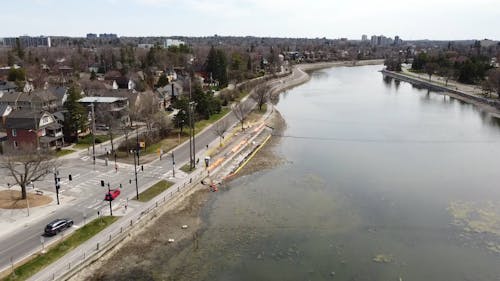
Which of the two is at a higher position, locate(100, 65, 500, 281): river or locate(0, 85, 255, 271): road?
locate(0, 85, 255, 271): road

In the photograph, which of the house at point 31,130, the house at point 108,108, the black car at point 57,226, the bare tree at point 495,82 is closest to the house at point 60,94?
the house at point 108,108

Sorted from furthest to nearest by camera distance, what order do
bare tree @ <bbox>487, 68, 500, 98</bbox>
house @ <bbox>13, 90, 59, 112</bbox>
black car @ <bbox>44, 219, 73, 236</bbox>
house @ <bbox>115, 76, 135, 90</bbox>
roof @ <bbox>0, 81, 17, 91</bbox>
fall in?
bare tree @ <bbox>487, 68, 500, 98</bbox> < house @ <bbox>115, 76, 135, 90</bbox> < roof @ <bbox>0, 81, 17, 91</bbox> < house @ <bbox>13, 90, 59, 112</bbox> < black car @ <bbox>44, 219, 73, 236</bbox>

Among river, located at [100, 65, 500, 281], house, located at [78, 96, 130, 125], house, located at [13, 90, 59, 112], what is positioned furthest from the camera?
house, located at [13, 90, 59, 112]

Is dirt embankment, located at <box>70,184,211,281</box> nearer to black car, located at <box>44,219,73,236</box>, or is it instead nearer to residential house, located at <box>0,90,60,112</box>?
black car, located at <box>44,219,73,236</box>

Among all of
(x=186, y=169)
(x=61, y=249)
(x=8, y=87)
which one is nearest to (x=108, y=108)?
(x=186, y=169)

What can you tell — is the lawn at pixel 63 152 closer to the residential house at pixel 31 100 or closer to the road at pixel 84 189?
the road at pixel 84 189

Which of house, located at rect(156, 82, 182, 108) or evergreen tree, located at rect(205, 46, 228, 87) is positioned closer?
house, located at rect(156, 82, 182, 108)

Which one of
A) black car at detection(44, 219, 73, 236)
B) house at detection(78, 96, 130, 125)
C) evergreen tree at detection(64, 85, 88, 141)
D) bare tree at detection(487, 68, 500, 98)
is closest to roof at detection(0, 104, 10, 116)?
house at detection(78, 96, 130, 125)
